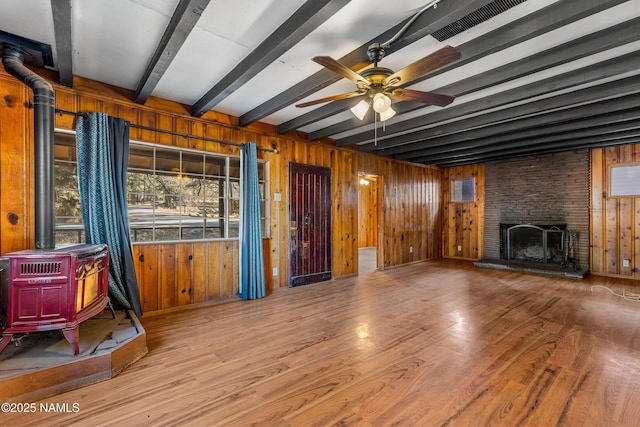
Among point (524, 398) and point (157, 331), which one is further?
point (157, 331)

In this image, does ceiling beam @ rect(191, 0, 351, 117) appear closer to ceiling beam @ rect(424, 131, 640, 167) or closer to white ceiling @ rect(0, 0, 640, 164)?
white ceiling @ rect(0, 0, 640, 164)

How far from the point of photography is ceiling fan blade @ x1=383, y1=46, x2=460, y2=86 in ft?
5.97

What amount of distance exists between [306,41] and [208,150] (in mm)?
2223

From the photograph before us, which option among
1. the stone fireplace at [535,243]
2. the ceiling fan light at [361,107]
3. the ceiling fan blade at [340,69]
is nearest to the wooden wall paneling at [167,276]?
the ceiling fan light at [361,107]

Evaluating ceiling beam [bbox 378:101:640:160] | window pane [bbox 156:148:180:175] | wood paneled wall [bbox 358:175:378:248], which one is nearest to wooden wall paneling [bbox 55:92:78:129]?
window pane [bbox 156:148:180:175]

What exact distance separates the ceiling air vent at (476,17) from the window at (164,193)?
307 centimetres

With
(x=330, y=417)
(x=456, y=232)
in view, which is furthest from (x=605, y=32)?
(x=456, y=232)

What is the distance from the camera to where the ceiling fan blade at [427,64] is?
71.6 inches

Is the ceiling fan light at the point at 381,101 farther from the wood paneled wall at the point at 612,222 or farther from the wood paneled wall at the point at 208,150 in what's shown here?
the wood paneled wall at the point at 612,222

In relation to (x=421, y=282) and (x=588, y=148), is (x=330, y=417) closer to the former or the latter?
(x=421, y=282)

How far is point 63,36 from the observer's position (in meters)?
2.11

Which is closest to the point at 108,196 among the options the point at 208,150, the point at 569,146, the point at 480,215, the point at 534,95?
the point at 208,150

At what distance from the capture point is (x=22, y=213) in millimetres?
2695

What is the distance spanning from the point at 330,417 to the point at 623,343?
290 cm
